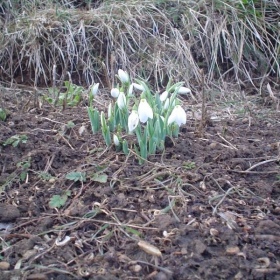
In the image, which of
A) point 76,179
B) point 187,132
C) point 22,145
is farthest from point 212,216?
point 22,145

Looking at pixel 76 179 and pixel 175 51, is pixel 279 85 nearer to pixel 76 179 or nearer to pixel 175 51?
pixel 175 51

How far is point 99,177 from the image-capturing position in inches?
70.4

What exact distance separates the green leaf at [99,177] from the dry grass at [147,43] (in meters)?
1.59

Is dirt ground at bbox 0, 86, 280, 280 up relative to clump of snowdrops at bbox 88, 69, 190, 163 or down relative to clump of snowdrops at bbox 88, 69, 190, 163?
down

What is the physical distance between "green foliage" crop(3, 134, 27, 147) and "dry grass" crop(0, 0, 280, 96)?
1.25 m

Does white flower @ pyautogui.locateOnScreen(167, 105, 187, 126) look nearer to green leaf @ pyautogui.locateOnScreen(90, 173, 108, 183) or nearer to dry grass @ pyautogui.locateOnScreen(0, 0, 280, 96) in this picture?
green leaf @ pyautogui.locateOnScreen(90, 173, 108, 183)

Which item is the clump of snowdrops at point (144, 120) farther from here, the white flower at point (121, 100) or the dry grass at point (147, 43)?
the dry grass at point (147, 43)

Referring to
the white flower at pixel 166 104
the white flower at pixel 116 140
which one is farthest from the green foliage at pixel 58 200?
the white flower at pixel 166 104

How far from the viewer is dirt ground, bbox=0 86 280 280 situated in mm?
1391

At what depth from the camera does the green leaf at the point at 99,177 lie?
1.77m

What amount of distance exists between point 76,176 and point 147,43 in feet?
6.04

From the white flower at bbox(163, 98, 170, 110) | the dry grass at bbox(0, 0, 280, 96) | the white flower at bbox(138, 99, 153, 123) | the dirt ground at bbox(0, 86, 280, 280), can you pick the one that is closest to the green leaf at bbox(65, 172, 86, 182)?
the dirt ground at bbox(0, 86, 280, 280)

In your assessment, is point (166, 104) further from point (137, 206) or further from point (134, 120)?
point (137, 206)

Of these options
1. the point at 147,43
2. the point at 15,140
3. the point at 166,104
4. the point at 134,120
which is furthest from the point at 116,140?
the point at 147,43
